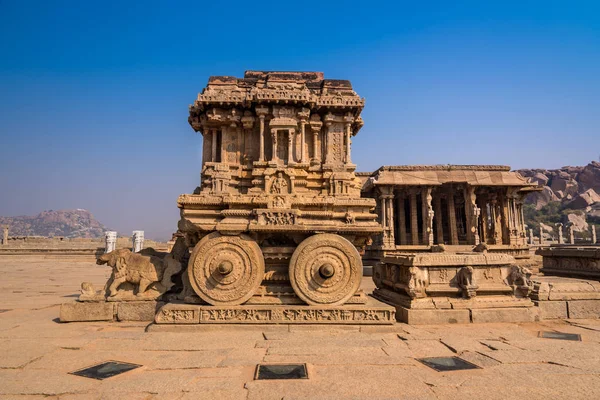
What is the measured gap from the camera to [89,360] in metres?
4.41

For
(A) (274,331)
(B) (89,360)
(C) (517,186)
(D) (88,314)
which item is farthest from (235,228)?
(C) (517,186)

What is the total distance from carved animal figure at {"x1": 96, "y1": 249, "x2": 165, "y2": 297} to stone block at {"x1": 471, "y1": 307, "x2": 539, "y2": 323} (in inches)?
251

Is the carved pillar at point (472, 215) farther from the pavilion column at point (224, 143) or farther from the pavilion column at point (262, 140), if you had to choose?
the pavilion column at point (224, 143)

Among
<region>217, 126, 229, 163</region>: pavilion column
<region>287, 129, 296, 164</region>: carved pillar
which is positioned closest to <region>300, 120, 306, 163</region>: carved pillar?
<region>287, 129, 296, 164</region>: carved pillar

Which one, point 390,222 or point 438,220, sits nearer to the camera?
point 390,222

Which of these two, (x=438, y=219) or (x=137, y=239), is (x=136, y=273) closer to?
(x=137, y=239)

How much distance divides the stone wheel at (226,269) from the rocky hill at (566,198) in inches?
2935

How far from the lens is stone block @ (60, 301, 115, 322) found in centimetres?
651

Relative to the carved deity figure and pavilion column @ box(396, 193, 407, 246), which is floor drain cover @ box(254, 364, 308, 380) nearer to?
the carved deity figure

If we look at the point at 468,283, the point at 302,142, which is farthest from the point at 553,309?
the point at 302,142

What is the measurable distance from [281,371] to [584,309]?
714 centimetres

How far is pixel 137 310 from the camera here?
21.9 ft

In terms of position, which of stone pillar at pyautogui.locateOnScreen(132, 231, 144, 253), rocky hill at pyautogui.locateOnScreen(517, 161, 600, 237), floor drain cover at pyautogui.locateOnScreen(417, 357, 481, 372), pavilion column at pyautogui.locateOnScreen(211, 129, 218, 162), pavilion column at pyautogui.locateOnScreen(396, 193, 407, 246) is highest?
rocky hill at pyautogui.locateOnScreen(517, 161, 600, 237)

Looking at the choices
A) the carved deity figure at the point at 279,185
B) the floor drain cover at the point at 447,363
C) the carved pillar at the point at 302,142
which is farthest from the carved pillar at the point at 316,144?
the floor drain cover at the point at 447,363
